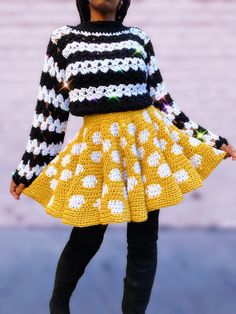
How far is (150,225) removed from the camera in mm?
2385

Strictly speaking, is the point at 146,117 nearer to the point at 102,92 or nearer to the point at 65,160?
the point at 102,92

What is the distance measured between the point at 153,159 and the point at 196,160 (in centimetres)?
20

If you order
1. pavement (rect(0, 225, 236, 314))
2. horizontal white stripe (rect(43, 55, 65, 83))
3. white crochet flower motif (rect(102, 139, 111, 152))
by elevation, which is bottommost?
pavement (rect(0, 225, 236, 314))

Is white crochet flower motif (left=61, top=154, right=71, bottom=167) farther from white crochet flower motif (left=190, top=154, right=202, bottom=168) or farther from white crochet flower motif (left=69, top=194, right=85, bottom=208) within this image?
white crochet flower motif (left=190, top=154, right=202, bottom=168)

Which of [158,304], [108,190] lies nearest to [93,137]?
[108,190]

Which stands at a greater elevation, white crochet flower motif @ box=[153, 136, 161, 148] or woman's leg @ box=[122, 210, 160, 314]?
white crochet flower motif @ box=[153, 136, 161, 148]

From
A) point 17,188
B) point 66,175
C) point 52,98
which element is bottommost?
point 17,188

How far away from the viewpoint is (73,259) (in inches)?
96.0

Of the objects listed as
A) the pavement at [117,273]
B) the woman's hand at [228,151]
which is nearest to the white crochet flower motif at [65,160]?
the woman's hand at [228,151]

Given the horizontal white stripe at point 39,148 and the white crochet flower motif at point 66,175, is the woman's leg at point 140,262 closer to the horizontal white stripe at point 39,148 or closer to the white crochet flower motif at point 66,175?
the white crochet flower motif at point 66,175

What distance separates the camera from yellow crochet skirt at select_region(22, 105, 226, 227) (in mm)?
2252

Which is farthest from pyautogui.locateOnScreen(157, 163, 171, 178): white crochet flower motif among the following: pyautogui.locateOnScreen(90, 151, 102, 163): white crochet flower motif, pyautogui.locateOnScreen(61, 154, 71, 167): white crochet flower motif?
pyautogui.locateOnScreen(61, 154, 71, 167): white crochet flower motif

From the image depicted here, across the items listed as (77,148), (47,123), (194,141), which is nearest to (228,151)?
(194,141)

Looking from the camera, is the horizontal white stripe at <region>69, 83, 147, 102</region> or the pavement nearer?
the horizontal white stripe at <region>69, 83, 147, 102</region>
